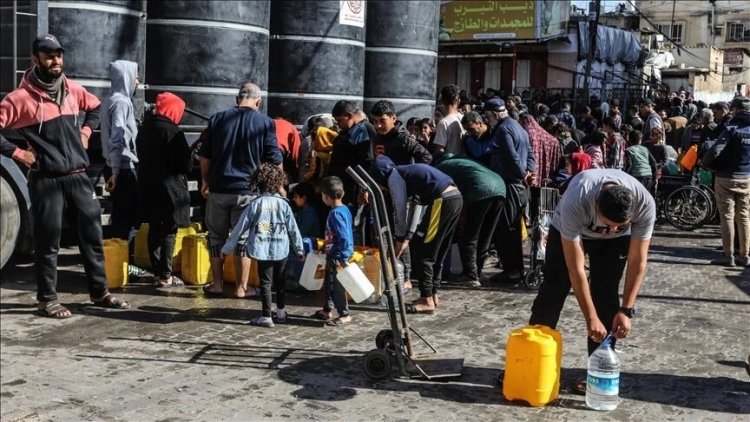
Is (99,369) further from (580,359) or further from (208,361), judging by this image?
(580,359)

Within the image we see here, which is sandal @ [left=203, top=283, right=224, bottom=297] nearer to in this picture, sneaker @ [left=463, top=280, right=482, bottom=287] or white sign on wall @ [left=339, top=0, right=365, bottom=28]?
sneaker @ [left=463, top=280, right=482, bottom=287]

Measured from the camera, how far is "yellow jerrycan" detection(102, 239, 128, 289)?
7.87 m

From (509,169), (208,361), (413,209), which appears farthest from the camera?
(509,169)

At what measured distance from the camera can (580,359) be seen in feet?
20.4

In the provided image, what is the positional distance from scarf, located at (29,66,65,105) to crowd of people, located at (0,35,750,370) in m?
0.01

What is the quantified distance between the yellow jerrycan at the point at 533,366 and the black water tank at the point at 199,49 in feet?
17.4

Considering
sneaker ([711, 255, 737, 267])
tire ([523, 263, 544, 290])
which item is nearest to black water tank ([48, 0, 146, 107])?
tire ([523, 263, 544, 290])

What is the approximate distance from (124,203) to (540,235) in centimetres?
405

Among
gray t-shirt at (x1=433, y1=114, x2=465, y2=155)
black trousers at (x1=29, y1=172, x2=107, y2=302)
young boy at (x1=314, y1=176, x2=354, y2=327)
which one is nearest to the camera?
black trousers at (x1=29, y1=172, x2=107, y2=302)

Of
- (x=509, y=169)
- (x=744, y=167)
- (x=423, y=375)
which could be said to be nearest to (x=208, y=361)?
(x=423, y=375)

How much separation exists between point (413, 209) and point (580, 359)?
181 centimetres

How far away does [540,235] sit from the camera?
28.2 ft

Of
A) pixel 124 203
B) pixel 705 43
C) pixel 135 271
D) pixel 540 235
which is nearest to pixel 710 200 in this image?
pixel 540 235

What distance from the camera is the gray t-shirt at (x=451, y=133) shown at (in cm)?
898
